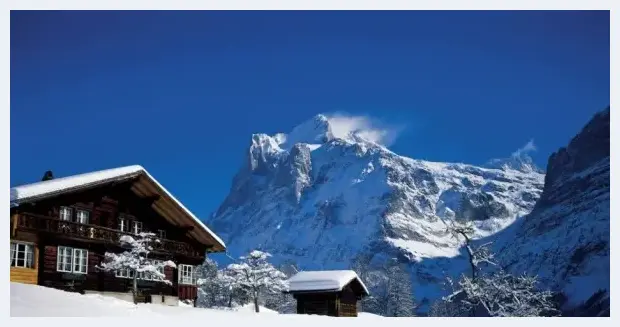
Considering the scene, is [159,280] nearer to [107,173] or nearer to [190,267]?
[190,267]

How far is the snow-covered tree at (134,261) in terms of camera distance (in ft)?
78.3

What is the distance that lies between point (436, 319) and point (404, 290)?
56.4 m

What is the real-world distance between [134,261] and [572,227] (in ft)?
385

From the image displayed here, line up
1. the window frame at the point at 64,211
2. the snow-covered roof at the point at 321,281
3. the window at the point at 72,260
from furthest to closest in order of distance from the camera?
the snow-covered roof at the point at 321,281, the window frame at the point at 64,211, the window at the point at 72,260

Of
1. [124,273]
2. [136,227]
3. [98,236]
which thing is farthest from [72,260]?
[136,227]

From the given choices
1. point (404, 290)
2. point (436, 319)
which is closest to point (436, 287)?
point (404, 290)

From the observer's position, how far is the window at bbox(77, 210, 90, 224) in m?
25.2

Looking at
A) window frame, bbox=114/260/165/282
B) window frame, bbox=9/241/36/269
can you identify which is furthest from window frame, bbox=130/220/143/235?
window frame, bbox=9/241/36/269

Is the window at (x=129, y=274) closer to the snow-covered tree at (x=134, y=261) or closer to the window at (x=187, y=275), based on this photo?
the snow-covered tree at (x=134, y=261)

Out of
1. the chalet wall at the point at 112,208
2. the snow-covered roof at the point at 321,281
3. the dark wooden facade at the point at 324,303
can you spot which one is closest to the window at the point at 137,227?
the chalet wall at the point at 112,208

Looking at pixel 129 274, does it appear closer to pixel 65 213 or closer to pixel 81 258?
pixel 81 258

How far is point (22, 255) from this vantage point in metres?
22.8

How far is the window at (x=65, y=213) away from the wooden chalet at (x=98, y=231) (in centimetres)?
4
